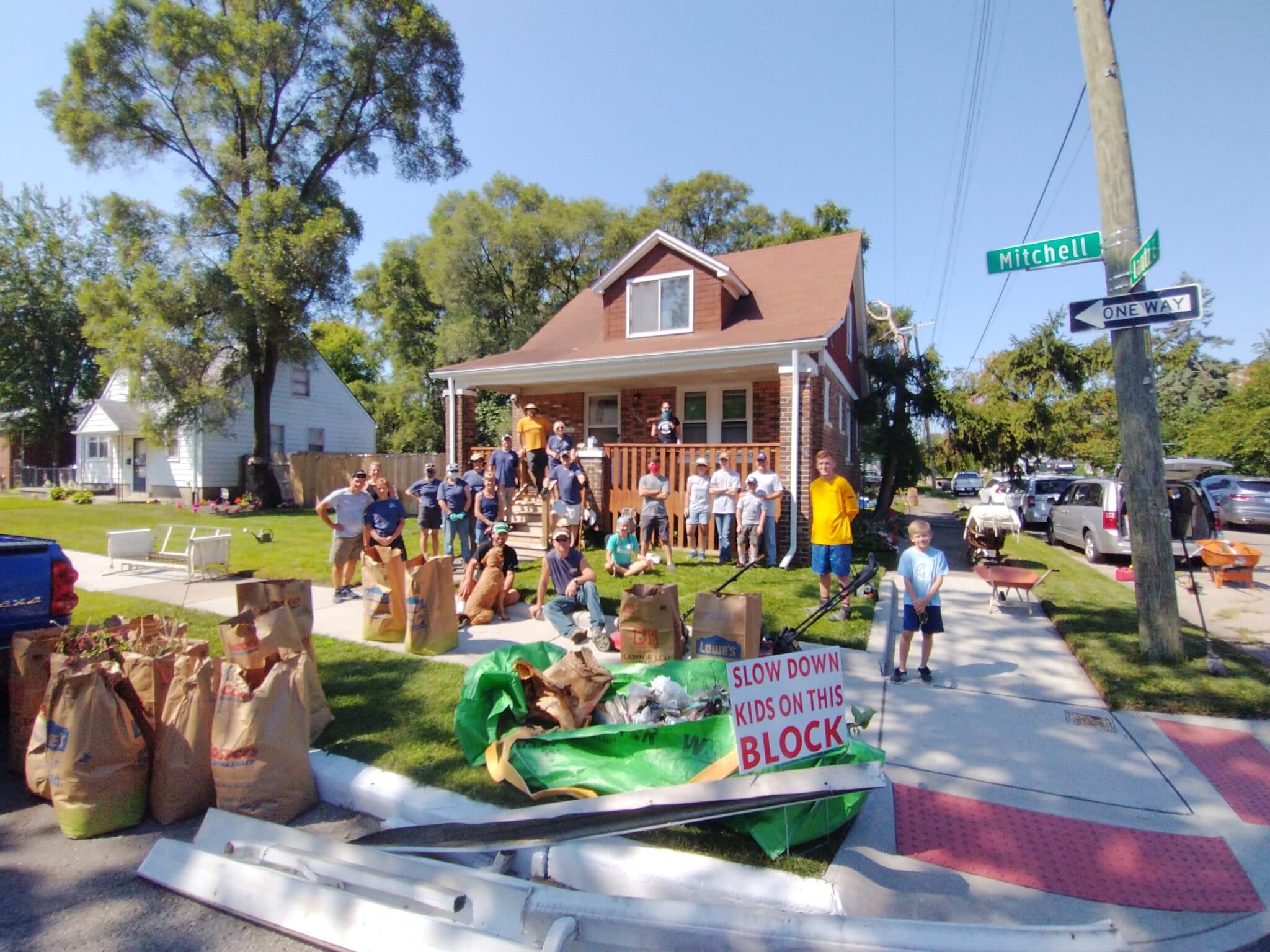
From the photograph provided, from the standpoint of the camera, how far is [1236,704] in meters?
4.98

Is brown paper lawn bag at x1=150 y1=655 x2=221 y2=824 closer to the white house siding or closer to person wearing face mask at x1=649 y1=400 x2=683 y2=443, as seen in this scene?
person wearing face mask at x1=649 y1=400 x2=683 y2=443

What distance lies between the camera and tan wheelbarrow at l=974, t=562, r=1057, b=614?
7586 mm

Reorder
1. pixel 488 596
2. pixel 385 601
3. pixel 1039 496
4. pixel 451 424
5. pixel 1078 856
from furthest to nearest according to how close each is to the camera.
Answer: pixel 1039 496 < pixel 451 424 < pixel 488 596 < pixel 385 601 < pixel 1078 856

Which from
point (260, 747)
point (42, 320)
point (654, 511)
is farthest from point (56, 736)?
point (42, 320)

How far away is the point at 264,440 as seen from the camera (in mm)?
23578

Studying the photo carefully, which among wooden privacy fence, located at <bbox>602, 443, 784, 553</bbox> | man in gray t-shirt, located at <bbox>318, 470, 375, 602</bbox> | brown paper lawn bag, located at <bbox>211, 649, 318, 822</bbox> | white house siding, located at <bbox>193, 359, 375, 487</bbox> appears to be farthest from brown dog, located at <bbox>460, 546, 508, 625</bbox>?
white house siding, located at <bbox>193, 359, 375, 487</bbox>

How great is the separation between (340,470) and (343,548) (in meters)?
16.0

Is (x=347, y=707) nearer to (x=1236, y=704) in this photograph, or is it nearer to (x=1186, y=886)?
(x=1186, y=886)

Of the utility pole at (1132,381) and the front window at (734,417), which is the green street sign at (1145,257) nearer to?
the utility pole at (1132,381)

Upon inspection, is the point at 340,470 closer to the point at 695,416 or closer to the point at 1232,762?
the point at 695,416

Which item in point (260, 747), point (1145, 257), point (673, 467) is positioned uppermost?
point (1145, 257)

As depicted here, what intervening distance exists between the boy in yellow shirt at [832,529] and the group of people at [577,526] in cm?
1

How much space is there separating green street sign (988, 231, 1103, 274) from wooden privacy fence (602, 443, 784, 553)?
4871 millimetres

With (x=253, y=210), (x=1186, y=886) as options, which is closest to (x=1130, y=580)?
(x=1186, y=886)
